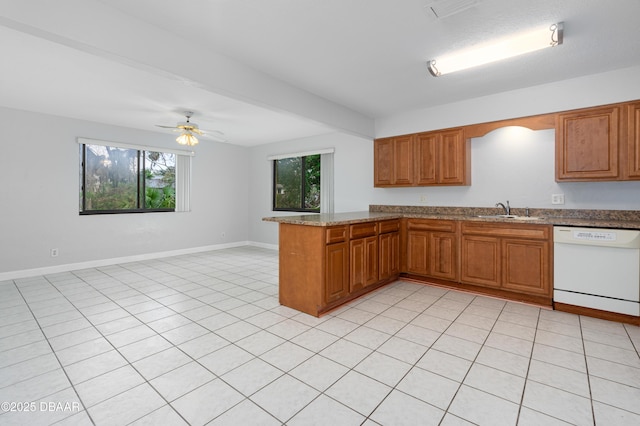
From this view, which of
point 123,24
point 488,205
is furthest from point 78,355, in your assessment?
point 488,205

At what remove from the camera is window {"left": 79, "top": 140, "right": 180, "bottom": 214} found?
17.5 ft

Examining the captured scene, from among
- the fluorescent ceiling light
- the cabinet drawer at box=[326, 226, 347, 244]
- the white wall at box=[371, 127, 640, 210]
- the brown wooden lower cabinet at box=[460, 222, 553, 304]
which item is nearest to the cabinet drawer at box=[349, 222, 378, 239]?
the cabinet drawer at box=[326, 226, 347, 244]

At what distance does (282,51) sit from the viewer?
109 inches

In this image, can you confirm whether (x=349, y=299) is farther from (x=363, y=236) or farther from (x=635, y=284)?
(x=635, y=284)

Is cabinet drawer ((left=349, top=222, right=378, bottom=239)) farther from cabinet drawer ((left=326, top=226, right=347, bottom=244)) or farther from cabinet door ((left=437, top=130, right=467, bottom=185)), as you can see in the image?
cabinet door ((left=437, top=130, right=467, bottom=185))

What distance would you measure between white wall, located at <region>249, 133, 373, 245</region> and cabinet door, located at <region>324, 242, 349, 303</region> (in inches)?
87.2

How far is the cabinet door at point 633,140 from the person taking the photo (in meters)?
3.02

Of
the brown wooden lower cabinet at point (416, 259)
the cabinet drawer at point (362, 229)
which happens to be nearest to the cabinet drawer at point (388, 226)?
the brown wooden lower cabinet at point (416, 259)

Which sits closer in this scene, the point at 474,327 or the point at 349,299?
the point at 474,327

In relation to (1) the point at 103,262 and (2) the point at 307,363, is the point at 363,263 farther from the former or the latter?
(1) the point at 103,262

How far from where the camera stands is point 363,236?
3.58 m

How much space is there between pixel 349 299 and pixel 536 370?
181 cm

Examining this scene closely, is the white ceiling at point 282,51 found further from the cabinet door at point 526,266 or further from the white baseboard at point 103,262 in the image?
the white baseboard at point 103,262

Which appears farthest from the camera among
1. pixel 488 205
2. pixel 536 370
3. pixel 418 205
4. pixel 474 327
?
pixel 418 205
